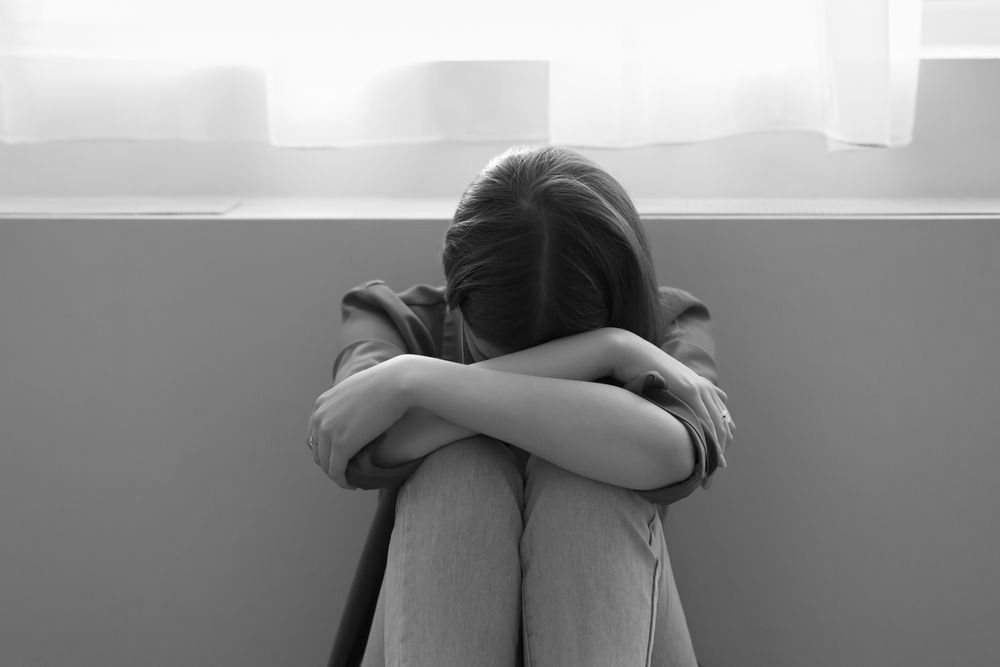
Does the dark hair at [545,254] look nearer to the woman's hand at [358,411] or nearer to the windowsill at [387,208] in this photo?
the woman's hand at [358,411]

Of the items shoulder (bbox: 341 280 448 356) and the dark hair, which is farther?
shoulder (bbox: 341 280 448 356)

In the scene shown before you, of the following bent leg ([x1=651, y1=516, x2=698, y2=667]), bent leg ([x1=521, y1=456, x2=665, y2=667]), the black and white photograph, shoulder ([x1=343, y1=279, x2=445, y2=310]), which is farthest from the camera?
the black and white photograph

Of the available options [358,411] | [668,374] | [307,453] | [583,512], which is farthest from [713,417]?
[307,453]

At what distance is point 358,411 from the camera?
82cm

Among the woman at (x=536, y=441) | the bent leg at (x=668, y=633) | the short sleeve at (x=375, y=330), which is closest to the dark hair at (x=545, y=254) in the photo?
the woman at (x=536, y=441)

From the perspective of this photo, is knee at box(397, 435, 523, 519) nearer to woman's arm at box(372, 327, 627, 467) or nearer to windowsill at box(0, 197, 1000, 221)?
woman's arm at box(372, 327, 627, 467)

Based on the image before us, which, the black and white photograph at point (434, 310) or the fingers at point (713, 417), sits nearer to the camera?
the fingers at point (713, 417)

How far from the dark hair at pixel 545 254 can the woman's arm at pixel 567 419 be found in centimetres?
6

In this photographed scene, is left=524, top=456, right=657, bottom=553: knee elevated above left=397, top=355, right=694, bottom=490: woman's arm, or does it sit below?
below

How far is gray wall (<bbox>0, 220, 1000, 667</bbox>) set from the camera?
1062mm

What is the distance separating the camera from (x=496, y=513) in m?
0.77

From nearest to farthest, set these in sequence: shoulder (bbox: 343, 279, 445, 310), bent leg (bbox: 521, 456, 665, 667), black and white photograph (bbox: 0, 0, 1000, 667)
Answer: bent leg (bbox: 521, 456, 665, 667)
shoulder (bbox: 343, 279, 445, 310)
black and white photograph (bbox: 0, 0, 1000, 667)

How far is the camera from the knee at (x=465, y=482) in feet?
2.51

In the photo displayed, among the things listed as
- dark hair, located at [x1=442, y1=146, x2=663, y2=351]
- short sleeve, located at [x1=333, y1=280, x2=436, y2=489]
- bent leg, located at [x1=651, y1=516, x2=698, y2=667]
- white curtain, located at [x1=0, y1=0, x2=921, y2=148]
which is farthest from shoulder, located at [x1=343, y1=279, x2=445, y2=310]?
bent leg, located at [x1=651, y1=516, x2=698, y2=667]
